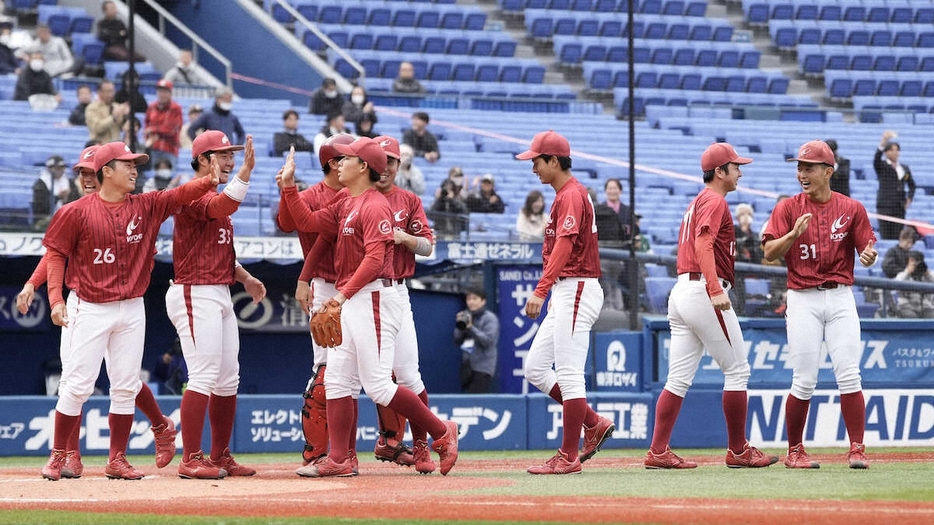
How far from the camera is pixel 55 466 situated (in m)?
7.97

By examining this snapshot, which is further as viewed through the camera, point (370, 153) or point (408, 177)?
point (408, 177)

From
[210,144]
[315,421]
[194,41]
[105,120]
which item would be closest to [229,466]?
[315,421]

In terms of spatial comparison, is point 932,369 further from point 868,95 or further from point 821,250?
point 868,95

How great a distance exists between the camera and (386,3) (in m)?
24.6

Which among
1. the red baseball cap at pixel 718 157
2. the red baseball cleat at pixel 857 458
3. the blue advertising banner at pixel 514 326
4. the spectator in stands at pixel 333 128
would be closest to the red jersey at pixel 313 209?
the red baseball cap at pixel 718 157

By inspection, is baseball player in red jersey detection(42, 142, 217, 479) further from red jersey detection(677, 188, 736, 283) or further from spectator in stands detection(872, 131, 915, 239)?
spectator in stands detection(872, 131, 915, 239)

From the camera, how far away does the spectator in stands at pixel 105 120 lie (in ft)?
49.7

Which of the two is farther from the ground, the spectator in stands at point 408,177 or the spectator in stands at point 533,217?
the spectator in stands at point 408,177

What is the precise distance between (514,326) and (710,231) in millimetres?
5813

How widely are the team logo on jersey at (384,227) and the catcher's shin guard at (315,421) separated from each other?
3.96ft

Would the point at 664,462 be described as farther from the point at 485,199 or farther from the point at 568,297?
the point at 485,199

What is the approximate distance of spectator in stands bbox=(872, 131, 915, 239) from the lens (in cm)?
1661

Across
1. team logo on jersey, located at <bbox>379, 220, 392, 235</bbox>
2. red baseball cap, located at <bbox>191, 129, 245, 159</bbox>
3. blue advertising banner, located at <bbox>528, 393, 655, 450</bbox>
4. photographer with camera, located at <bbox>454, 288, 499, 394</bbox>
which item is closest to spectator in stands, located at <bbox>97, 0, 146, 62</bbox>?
photographer with camera, located at <bbox>454, 288, 499, 394</bbox>

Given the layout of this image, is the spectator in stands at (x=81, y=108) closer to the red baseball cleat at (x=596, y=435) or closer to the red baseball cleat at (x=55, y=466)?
the red baseball cleat at (x=55, y=466)
